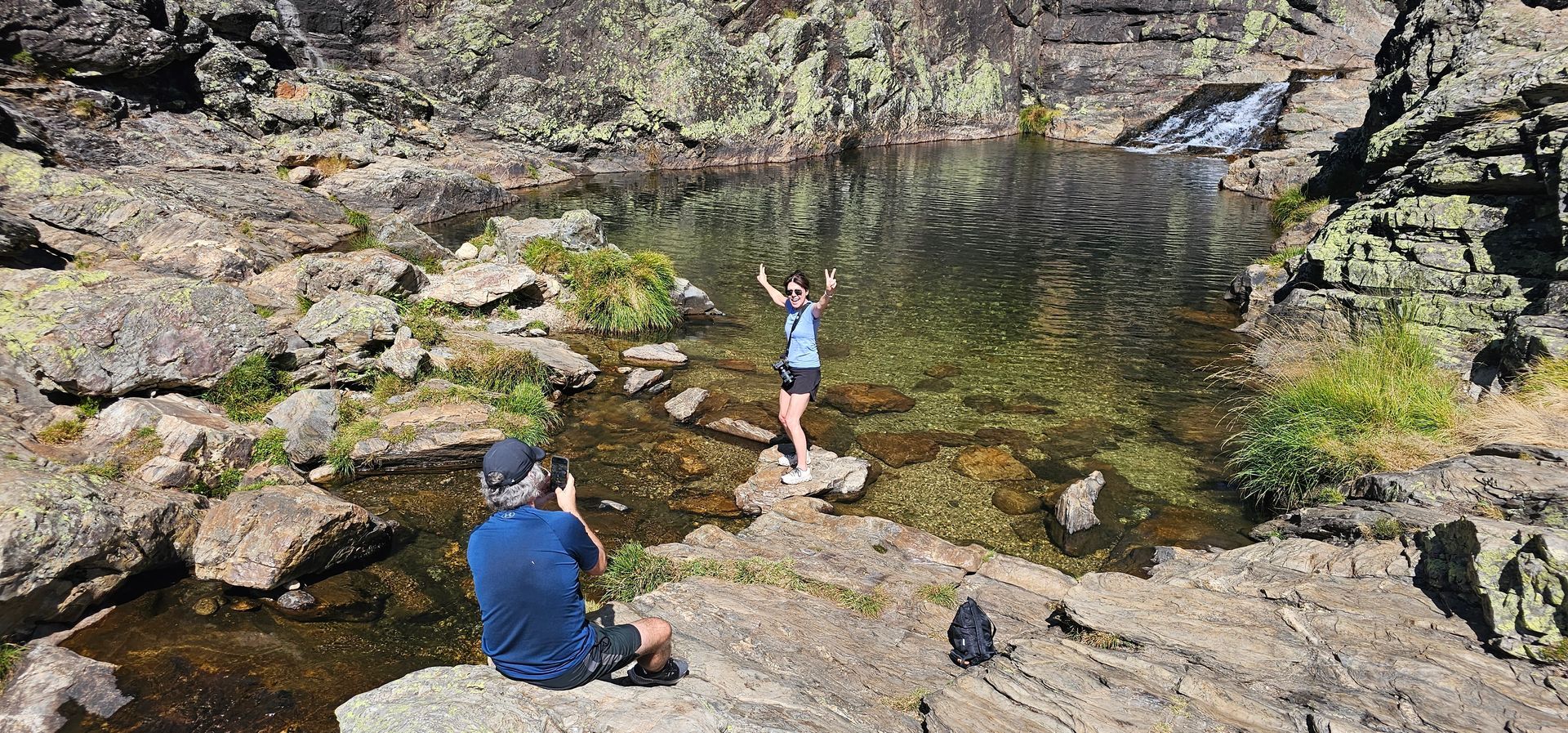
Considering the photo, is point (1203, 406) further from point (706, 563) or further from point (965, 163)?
point (965, 163)

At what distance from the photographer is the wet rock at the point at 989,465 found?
12688 millimetres

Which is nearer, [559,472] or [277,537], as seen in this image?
[559,472]

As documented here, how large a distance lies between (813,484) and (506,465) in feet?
22.9

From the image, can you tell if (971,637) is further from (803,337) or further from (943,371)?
(943,371)

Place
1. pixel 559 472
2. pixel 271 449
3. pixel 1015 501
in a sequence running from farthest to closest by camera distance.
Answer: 1. pixel 1015 501
2. pixel 271 449
3. pixel 559 472

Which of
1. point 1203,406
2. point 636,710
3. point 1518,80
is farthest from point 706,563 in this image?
point 1518,80

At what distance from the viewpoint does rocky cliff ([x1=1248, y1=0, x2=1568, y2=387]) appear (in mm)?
14469

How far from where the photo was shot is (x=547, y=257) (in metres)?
21.3

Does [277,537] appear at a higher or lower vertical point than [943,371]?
higher

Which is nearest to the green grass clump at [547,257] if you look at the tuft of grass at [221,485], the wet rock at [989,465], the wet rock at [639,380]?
the wet rock at [639,380]

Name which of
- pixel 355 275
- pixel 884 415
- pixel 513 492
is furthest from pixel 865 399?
pixel 355 275

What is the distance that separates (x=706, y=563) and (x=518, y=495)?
3.86m

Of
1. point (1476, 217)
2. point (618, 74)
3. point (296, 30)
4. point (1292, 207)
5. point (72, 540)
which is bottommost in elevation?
point (72, 540)

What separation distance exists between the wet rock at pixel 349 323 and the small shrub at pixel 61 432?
12.3ft
